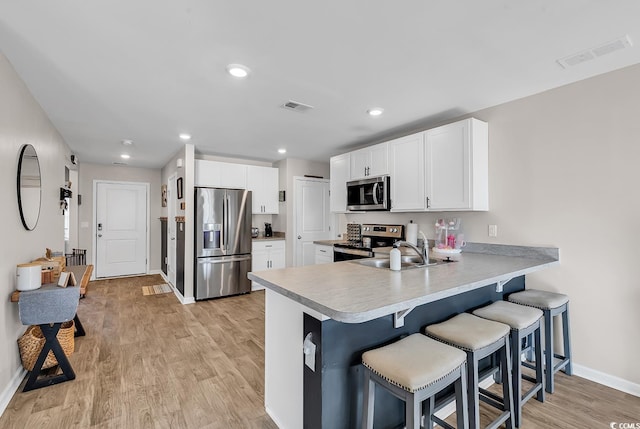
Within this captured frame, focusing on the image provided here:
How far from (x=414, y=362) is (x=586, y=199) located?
2112mm

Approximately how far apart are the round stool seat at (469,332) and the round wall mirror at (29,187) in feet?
10.4

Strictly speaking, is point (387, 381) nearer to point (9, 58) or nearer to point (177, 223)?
point (9, 58)

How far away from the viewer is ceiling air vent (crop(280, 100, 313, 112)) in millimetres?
2832

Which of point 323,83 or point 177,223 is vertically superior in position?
point 323,83

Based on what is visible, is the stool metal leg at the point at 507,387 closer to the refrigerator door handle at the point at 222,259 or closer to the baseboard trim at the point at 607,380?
the baseboard trim at the point at 607,380

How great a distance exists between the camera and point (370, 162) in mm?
3916

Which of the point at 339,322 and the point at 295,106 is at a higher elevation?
the point at 295,106

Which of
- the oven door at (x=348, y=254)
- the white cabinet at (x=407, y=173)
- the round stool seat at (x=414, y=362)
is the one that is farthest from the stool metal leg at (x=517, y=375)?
the oven door at (x=348, y=254)

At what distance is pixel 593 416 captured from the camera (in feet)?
6.30

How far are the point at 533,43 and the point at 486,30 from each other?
39 centimetres

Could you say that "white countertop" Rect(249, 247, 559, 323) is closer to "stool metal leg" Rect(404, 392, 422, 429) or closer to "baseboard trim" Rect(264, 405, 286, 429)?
"stool metal leg" Rect(404, 392, 422, 429)

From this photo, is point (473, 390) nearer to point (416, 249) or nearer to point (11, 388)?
point (416, 249)

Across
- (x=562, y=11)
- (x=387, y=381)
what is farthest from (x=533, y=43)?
(x=387, y=381)

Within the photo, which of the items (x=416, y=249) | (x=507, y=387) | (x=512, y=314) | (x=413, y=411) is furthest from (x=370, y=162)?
(x=413, y=411)
